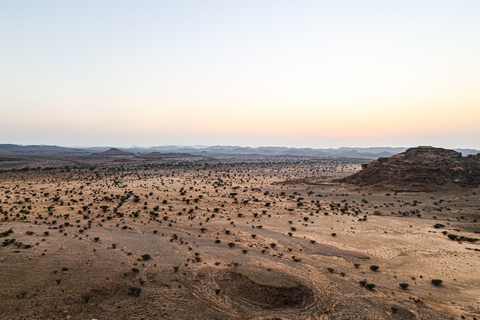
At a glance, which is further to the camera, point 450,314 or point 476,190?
point 476,190

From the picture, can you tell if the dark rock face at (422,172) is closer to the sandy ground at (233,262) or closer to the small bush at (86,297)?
the sandy ground at (233,262)

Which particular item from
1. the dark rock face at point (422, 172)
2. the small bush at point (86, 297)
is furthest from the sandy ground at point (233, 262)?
the dark rock face at point (422, 172)

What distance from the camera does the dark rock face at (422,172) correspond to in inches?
1751

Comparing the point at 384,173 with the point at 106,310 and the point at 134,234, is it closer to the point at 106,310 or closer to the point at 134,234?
the point at 134,234

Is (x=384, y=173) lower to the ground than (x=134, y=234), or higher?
higher

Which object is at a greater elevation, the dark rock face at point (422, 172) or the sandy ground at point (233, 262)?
the dark rock face at point (422, 172)

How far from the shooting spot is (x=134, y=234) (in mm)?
21891

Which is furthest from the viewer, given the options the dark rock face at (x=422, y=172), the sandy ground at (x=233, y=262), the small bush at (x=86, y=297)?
the dark rock face at (x=422, y=172)

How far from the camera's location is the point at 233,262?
16.8 meters

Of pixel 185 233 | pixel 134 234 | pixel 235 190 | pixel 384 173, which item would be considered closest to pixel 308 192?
pixel 235 190

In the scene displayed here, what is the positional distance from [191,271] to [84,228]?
13869 millimetres

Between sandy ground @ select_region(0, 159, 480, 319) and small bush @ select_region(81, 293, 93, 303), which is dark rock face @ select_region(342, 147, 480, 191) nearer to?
sandy ground @ select_region(0, 159, 480, 319)

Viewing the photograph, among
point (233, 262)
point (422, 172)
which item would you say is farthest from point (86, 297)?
point (422, 172)

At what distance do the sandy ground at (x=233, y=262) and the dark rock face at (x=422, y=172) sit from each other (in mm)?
13322
